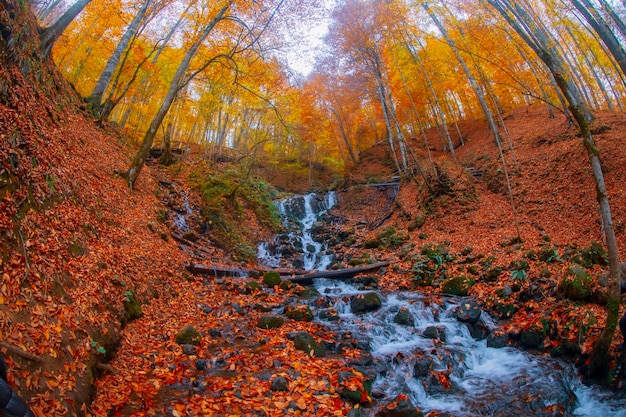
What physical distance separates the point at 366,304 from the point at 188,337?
4.77 m

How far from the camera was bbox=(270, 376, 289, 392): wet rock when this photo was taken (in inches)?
195

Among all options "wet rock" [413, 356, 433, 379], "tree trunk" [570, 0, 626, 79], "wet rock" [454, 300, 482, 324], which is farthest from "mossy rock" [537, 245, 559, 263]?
"tree trunk" [570, 0, 626, 79]

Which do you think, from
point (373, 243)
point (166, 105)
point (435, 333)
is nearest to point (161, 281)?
point (166, 105)

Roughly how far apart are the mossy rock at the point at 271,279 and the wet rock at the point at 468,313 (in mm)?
5454

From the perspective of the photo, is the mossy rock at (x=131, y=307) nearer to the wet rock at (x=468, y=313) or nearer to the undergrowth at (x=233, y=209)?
the undergrowth at (x=233, y=209)

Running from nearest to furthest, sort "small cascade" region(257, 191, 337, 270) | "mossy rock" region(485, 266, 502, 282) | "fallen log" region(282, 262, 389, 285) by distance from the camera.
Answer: "mossy rock" region(485, 266, 502, 282), "fallen log" region(282, 262, 389, 285), "small cascade" region(257, 191, 337, 270)

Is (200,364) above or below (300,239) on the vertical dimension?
below

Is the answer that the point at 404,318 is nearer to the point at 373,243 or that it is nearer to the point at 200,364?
the point at 200,364

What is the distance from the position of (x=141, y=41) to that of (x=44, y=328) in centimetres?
1832

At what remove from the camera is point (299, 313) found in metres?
8.31

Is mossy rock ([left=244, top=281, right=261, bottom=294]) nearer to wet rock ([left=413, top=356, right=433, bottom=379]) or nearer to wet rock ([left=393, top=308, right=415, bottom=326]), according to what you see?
wet rock ([left=393, top=308, right=415, bottom=326])

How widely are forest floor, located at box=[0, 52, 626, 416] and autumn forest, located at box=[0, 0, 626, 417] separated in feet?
0.14

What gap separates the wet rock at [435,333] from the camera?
7.30 metres

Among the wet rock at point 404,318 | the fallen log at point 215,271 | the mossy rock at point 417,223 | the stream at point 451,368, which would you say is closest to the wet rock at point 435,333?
the stream at point 451,368
